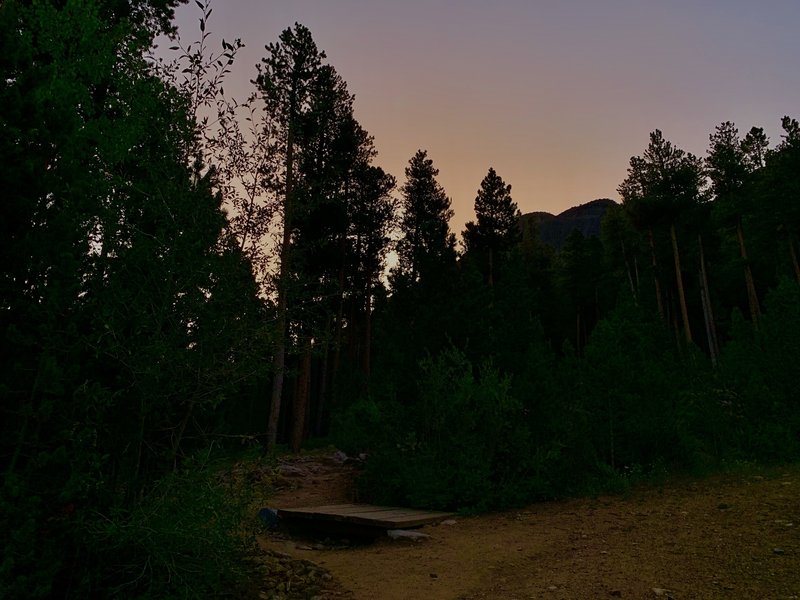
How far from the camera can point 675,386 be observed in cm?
1230

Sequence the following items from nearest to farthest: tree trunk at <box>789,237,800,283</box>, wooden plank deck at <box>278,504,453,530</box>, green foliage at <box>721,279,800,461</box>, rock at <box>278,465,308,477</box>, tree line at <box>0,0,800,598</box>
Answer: tree line at <box>0,0,800,598</box> → wooden plank deck at <box>278,504,453,530</box> → green foliage at <box>721,279,800,461</box> → rock at <box>278,465,308,477</box> → tree trunk at <box>789,237,800,283</box>

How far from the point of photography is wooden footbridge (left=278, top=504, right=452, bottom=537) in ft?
26.3

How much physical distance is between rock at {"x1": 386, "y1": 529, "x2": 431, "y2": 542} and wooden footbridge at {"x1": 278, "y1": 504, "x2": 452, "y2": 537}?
0.10 metres

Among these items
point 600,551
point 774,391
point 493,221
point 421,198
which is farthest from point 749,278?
point 600,551

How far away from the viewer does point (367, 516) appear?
324 inches

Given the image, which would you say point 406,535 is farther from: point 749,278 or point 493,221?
point 749,278

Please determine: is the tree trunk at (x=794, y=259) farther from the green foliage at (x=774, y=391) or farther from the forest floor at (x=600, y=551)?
the forest floor at (x=600, y=551)

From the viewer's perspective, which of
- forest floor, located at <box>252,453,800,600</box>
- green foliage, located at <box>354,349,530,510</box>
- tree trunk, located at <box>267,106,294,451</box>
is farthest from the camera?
green foliage, located at <box>354,349,530,510</box>

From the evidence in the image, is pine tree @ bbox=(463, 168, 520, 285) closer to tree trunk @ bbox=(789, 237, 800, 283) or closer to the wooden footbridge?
tree trunk @ bbox=(789, 237, 800, 283)

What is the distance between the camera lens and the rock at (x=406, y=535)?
7.45m

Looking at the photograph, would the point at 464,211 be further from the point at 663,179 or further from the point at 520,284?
the point at 520,284

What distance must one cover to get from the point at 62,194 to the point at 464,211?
112ft

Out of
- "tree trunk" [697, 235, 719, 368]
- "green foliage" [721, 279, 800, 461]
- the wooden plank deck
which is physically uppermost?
"tree trunk" [697, 235, 719, 368]

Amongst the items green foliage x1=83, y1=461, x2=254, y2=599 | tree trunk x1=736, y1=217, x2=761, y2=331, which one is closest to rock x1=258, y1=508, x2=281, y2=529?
green foliage x1=83, y1=461, x2=254, y2=599
